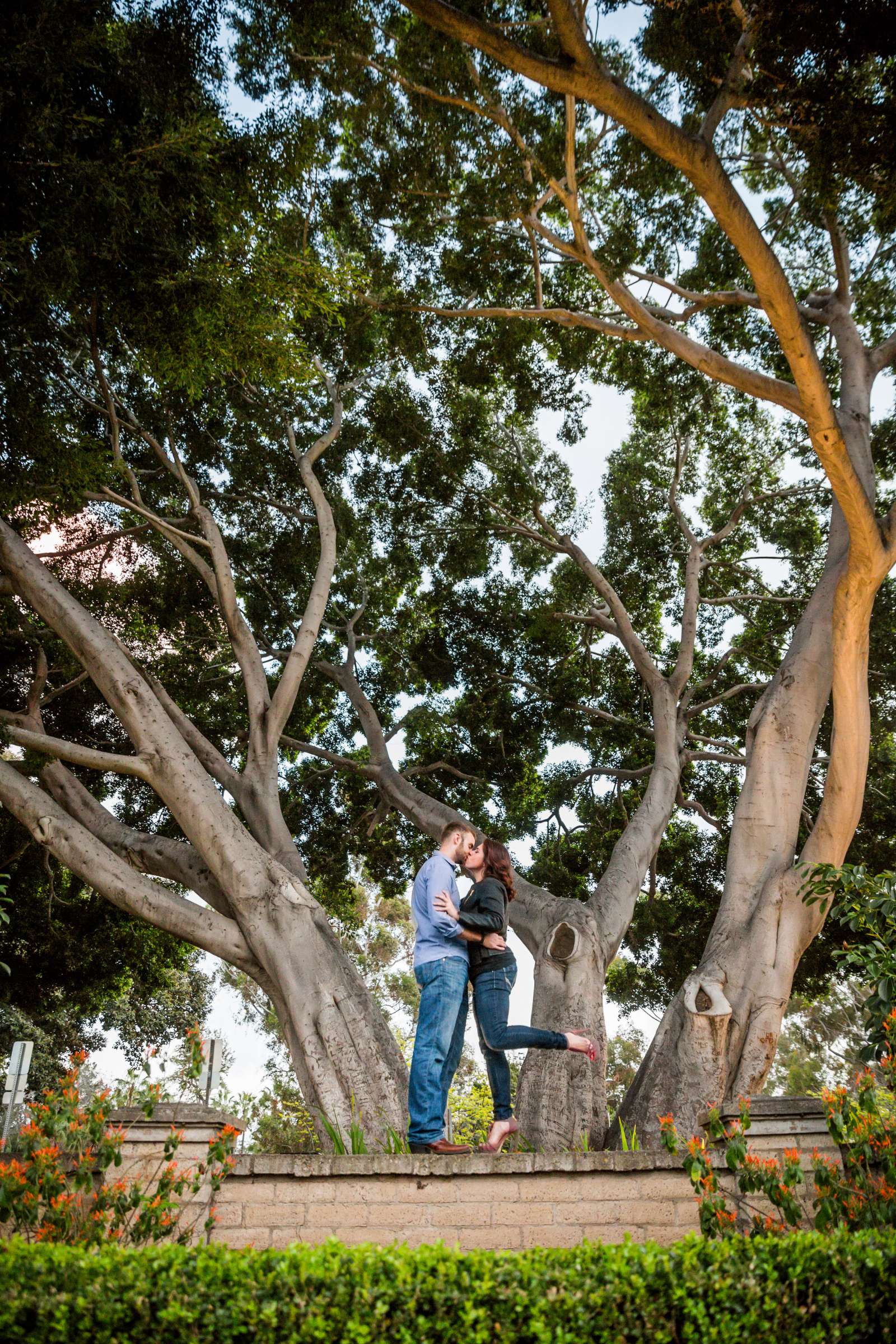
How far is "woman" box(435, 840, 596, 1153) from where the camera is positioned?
5.07m

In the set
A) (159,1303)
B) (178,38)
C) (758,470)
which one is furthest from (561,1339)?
(758,470)

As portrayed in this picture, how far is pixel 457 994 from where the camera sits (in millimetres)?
5020

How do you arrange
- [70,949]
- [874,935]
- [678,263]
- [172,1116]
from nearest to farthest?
[172,1116], [874,935], [678,263], [70,949]

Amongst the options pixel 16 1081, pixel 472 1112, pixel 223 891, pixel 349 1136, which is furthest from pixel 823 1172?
pixel 472 1112

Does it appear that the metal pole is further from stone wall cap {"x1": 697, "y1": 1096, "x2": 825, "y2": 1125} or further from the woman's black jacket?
stone wall cap {"x1": 697, "y1": 1096, "x2": 825, "y2": 1125}

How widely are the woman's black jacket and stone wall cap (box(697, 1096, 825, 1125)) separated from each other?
130cm

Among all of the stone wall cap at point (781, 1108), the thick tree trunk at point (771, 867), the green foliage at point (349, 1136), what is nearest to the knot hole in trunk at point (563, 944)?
the thick tree trunk at point (771, 867)

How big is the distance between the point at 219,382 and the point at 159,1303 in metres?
9.72

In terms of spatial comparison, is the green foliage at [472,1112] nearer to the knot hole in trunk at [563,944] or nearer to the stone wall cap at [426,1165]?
the knot hole in trunk at [563,944]

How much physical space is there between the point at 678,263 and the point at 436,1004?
8.07m

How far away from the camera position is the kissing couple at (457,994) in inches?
193

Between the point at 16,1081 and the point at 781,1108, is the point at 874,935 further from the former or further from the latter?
the point at 16,1081

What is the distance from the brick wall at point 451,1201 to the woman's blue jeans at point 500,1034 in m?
0.62

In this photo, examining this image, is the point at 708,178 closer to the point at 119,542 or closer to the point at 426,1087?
the point at 426,1087
